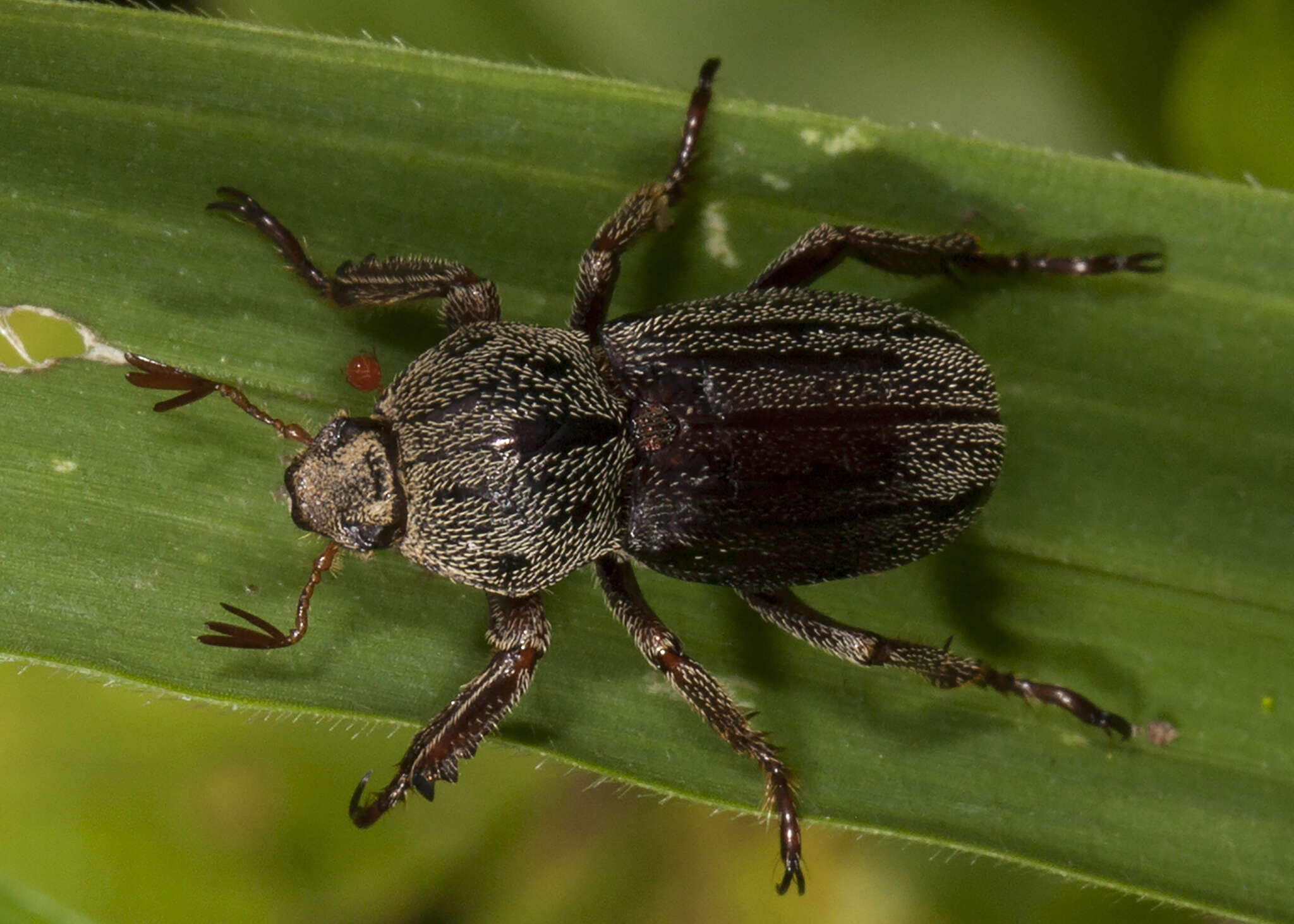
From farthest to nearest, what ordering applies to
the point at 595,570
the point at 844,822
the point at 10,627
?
the point at 595,570, the point at 844,822, the point at 10,627

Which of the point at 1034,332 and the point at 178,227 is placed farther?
the point at 1034,332

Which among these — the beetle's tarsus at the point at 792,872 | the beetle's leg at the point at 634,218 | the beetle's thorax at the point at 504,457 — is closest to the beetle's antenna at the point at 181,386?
the beetle's thorax at the point at 504,457

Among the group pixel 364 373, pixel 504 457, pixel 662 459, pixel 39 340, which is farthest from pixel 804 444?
pixel 39 340

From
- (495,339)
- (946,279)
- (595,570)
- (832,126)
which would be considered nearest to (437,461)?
(495,339)

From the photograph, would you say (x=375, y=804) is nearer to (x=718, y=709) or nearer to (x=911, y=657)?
(x=718, y=709)

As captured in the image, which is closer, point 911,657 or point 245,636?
point 245,636

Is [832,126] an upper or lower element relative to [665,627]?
upper

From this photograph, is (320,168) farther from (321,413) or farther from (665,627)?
(665,627)

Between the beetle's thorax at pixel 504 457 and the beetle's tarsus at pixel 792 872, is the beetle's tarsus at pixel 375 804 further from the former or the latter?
the beetle's tarsus at pixel 792 872
